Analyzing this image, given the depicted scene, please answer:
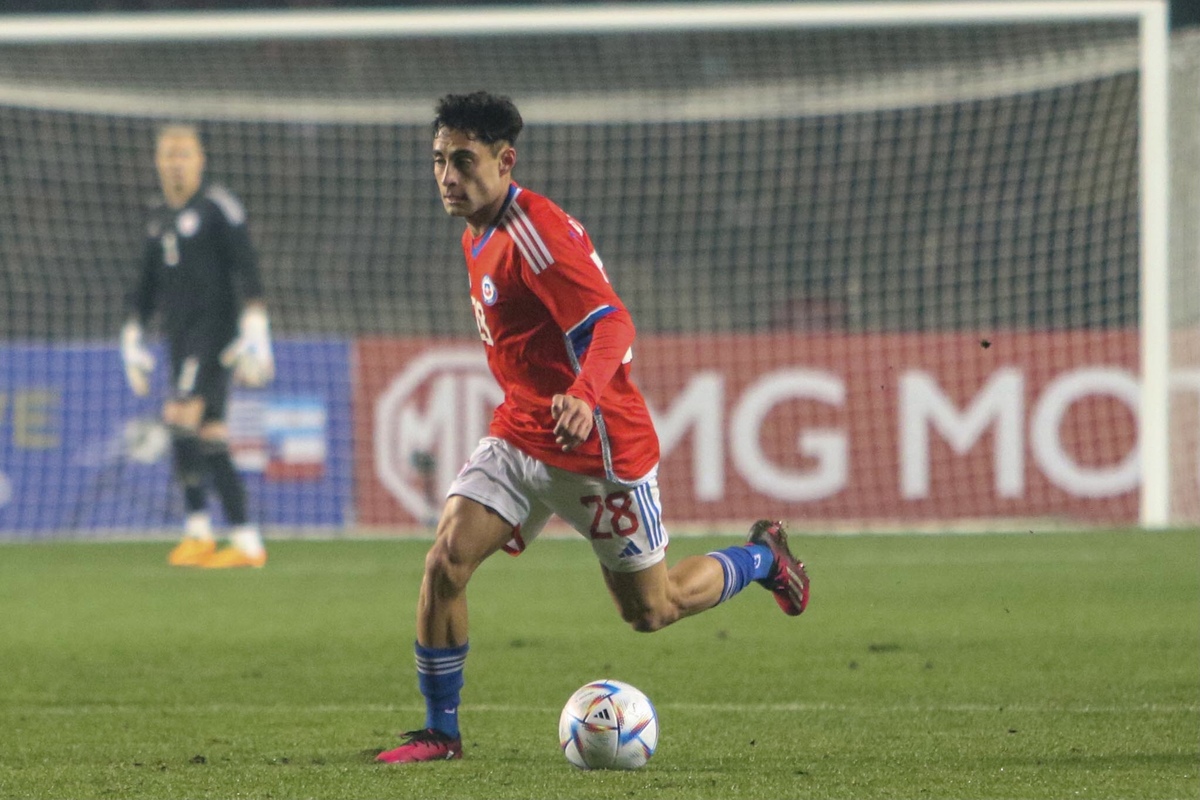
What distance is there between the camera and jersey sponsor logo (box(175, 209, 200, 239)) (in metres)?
10.7

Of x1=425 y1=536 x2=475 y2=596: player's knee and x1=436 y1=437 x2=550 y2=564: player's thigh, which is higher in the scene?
x1=436 y1=437 x2=550 y2=564: player's thigh

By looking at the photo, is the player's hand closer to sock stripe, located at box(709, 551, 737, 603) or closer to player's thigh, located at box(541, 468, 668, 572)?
player's thigh, located at box(541, 468, 668, 572)

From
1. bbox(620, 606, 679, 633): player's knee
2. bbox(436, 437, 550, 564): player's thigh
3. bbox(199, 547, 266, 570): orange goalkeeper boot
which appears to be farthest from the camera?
bbox(199, 547, 266, 570): orange goalkeeper boot

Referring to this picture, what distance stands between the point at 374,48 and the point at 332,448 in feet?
25.8

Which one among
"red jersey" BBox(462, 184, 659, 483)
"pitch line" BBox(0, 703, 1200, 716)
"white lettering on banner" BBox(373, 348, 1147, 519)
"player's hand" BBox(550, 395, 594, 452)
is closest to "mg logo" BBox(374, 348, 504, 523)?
"white lettering on banner" BBox(373, 348, 1147, 519)

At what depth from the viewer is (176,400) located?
1048 centimetres

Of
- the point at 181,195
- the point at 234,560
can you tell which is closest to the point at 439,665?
the point at 234,560

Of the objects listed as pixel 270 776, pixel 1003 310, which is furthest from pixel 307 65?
pixel 270 776

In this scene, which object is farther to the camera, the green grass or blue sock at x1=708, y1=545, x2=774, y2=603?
blue sock at x1=708, y1=545, x2=774, y2=603

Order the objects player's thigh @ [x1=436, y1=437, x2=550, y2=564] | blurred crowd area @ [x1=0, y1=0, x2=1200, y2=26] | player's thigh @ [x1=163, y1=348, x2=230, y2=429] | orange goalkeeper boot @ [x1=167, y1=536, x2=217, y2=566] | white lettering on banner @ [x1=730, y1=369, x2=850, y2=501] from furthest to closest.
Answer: blurred crowd area @ [x1=0, y1=0, x2=1200, y2=26] < white lettering on banner @ [x1=730, y1=369, x2=850, y2=501] < orange goalkeeper boot @ [x1=167, y1=536, x2=217, y2=566] < player's thigh @ [x1=163, y1=348, x2=230, y2=429] < player's thigh @ [x1=436, y1=437, x2=550, y2=564]

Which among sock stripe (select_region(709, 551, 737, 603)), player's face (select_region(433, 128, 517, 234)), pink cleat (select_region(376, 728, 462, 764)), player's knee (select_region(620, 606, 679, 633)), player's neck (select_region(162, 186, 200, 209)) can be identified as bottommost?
pink cleat (select_region(376, 728, 462, 764))

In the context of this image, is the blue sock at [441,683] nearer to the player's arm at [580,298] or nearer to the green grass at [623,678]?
the green grass at [623,678]

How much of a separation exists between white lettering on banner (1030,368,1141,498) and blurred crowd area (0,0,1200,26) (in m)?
9.25

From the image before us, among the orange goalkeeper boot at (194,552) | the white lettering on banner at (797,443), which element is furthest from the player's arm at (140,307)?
the white lettering on banner at (797,443)
